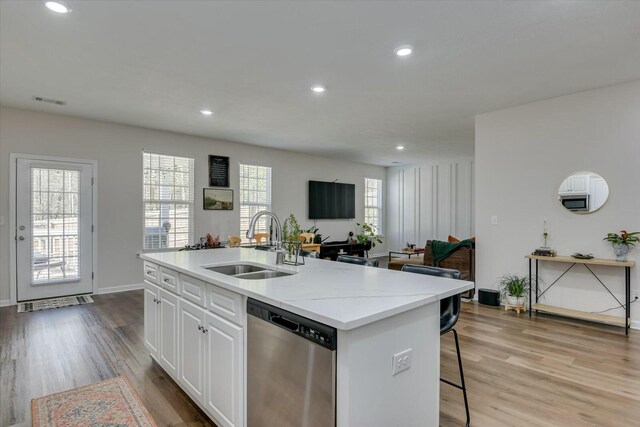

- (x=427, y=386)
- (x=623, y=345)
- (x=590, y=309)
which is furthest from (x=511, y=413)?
(x=590, y=309)

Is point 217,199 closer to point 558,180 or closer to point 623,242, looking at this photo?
point 558,180

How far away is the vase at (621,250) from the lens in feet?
12.2

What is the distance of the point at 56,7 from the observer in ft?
7.82

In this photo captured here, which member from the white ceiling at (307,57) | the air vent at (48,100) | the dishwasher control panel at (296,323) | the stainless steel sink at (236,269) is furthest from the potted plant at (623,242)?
the air vent at (48,100)

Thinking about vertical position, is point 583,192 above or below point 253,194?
below

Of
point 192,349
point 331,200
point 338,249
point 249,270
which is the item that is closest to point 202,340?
point 192,349

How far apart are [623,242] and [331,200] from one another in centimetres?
587

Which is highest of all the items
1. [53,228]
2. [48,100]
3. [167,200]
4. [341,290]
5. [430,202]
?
[48,100]

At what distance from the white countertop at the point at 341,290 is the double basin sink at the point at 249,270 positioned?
0.04 metres

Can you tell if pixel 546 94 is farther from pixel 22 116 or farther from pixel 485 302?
pixel 22 116

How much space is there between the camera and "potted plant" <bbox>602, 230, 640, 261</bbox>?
12.1 ft

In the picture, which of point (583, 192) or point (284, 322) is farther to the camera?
point (583, 192)

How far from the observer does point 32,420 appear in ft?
6.91

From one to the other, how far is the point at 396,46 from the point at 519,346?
290cm
